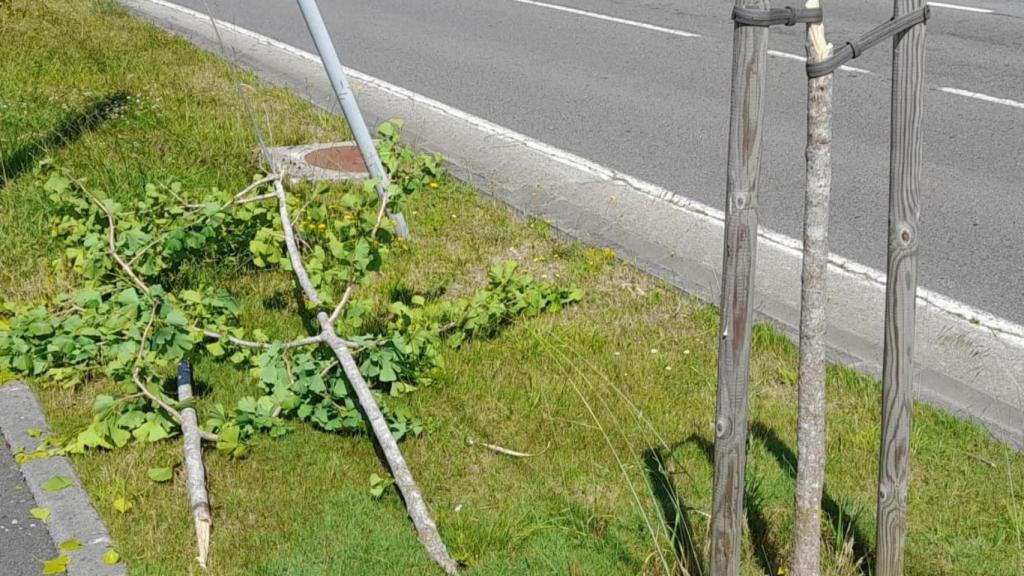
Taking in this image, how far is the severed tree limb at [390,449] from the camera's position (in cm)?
370

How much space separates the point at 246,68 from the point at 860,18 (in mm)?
6218

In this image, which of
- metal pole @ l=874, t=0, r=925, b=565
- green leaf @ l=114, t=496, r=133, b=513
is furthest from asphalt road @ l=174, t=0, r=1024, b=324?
green leaf @ l=114, t=496, r=133, b=513

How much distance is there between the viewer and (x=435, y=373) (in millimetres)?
4766

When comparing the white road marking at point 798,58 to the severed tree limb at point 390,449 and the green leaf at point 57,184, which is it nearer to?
the severed tree limb at point 390,449

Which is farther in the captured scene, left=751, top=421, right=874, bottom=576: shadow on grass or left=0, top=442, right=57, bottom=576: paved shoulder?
left=0, top=442, right=57, bottom=576: paved shoulder

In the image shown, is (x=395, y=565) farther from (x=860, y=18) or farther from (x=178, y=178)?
(x=860, y=18)

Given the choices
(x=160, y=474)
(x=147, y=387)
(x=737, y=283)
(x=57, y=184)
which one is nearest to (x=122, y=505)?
(x=160, y=474)

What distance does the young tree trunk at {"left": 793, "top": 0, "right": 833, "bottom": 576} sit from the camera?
2.93 metres

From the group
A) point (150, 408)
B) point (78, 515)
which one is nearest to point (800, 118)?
point (150, 408)

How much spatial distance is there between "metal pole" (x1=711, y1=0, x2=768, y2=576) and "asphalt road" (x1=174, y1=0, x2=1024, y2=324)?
2970mm

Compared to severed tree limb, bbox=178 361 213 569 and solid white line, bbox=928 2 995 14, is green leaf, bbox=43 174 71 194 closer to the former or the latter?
severed tree limb, bbox=178 361 213 569

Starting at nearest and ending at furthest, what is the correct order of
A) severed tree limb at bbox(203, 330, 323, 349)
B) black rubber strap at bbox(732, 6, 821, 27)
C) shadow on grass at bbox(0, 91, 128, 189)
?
1. black rubber strap at bbox(732, 6, 821, 27)
2. severed tree limb at bbox(203, 330, 323, 349)
3. shadow on grass at bbox(0, 91, 128, 189)

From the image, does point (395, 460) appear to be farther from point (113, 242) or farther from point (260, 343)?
point (113, 242)

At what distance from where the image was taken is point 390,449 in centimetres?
402
